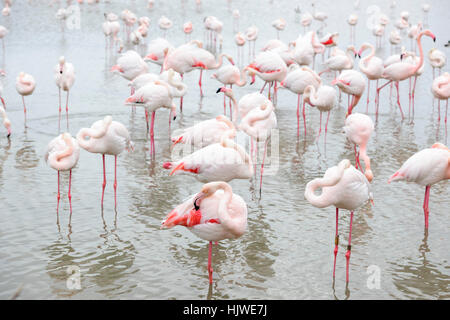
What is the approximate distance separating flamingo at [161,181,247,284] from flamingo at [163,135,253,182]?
1.04 meters

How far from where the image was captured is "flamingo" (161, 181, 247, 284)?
189 inches

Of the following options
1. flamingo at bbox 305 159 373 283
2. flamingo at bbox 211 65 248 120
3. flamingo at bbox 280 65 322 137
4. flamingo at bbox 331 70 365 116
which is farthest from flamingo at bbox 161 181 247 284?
flamingo at bbox 211 65 248 120

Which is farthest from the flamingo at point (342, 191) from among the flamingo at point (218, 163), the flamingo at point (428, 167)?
the flamingo at point (218, 163)

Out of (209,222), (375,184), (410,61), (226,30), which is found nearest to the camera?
(209,222)

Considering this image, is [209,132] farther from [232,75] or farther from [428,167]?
[232,75]

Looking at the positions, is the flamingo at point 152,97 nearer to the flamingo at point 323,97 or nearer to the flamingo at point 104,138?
the flamingo at point 104,138

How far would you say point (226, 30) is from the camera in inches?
896

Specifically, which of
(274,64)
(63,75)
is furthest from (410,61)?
(63,75)

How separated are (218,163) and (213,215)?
1252 mm

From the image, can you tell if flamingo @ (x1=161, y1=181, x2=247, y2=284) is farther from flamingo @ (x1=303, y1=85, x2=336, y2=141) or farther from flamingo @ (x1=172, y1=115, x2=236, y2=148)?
flamingo @ (x1=303, y1=85, x2=336, y2=141)

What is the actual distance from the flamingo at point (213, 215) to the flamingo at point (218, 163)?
1040 millimetres

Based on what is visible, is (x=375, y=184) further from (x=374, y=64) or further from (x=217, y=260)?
(x=374, y=64)

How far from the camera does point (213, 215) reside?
4.89m
